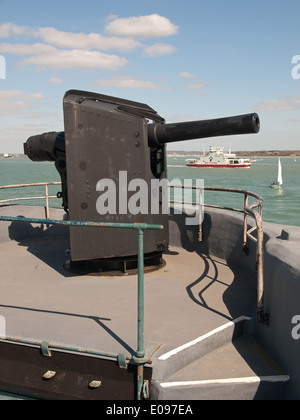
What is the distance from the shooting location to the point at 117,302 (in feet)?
13.6

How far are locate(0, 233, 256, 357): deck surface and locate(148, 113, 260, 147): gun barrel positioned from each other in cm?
178

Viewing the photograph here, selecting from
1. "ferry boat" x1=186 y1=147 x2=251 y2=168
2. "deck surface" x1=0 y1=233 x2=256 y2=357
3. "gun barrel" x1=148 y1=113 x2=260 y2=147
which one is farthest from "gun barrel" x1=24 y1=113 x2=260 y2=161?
"ferry boat" x1=186 y1=147 x2=251 y2=168

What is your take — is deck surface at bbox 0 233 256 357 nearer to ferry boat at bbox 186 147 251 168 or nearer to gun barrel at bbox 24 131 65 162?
gun barrel at bbox 24 131 65 162

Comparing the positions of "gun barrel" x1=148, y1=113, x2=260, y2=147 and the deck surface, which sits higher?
"gun barrel" x1=148, y1=113, x2=260, y2=147

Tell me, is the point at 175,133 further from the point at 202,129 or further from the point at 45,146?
the point at 45,146

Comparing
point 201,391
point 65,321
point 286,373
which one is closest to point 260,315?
point 286,373

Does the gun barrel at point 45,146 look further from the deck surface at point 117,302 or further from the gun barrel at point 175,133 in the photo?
the deck surface at point 117,302

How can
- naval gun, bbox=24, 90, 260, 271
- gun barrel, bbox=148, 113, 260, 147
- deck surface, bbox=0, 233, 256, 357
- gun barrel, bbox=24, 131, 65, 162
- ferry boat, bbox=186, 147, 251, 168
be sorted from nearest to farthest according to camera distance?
deck surface, bbox=0, 233, 256, 357, gun barrel, bbox=148, 113, 260, 147, naval gun, bbox=24, 90, 260, 271, gun barrel, bbox=24, 131, 65, 162, ferry boat, bbox=186, 147, 251, 168

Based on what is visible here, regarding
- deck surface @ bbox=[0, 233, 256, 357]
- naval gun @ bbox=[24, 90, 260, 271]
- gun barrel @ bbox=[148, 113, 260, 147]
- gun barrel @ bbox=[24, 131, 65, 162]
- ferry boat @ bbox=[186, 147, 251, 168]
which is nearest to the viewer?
deck surface @ bbox=[0, 233, 256, 357]

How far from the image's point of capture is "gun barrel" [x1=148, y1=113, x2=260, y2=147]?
3916mm

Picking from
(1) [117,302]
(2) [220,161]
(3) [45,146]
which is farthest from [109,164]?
(2) [220,161]

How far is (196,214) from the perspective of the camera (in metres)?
6.55

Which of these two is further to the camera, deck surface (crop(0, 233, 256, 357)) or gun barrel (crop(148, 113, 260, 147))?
gun barrel (crop(148, 113, 260, 147))
